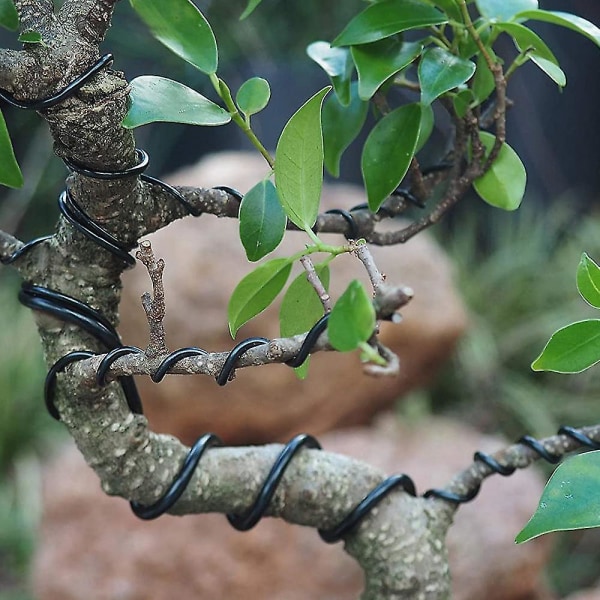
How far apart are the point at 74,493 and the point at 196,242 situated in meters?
0.46

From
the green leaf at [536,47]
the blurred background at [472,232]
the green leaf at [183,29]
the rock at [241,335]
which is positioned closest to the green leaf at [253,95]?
the green leaf at [183,29]

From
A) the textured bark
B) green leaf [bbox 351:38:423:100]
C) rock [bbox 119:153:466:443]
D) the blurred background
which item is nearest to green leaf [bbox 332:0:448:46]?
green leaf [bbox 351:38:423:100]

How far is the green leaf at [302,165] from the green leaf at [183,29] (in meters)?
0.05

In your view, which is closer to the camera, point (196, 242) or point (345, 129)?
point (345, 129)

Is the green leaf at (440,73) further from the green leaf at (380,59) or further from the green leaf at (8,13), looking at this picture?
the green leaf at (8,13)

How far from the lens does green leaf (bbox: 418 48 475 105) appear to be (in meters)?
0.32

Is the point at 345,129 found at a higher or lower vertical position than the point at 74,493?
higher

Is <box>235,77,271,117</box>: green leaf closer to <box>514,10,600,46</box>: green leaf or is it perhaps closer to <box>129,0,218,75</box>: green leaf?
<box>129,0,218,75</box>: green leaf

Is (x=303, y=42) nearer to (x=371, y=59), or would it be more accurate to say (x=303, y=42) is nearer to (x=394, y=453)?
(x=394, y=453)

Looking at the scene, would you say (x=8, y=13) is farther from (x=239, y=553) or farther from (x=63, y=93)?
(x=239, y=553)

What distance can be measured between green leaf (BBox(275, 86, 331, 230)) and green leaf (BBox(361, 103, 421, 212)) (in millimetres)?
60

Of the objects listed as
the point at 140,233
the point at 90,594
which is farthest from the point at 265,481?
the point at 90,594

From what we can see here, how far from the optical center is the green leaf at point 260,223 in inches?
13.0

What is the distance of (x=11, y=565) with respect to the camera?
165 cm
